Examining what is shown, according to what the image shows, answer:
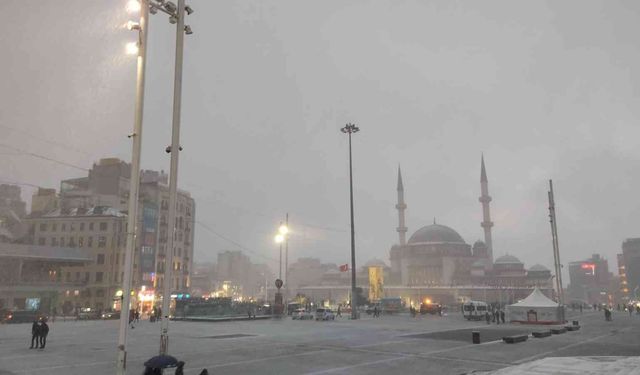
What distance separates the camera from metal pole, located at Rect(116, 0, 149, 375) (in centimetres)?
1048

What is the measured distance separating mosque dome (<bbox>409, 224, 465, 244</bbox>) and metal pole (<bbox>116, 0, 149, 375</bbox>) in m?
160

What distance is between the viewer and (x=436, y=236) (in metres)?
166

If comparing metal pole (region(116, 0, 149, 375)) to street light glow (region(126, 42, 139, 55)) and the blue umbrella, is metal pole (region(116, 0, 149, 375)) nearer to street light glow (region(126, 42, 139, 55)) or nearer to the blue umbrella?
street light glow (region(126, 42, 139, 55))

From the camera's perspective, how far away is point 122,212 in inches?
3514

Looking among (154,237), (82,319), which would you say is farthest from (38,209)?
(82,319)

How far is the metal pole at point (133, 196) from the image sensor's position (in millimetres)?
10477

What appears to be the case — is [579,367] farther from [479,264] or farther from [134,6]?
[479,264]

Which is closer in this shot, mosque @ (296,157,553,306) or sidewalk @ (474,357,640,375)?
sidewalk @ (474,357,640,375)

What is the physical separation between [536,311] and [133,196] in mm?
45033

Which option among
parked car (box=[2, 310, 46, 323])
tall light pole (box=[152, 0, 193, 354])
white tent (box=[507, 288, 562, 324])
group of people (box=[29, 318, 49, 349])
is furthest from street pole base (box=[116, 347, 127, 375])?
white tent (box=[507, 288, 562, 324])

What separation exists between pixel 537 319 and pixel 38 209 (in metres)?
84.3

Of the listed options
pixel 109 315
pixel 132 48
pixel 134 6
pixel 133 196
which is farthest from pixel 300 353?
pixel 109 315

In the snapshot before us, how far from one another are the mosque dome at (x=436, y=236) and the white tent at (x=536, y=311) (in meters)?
117

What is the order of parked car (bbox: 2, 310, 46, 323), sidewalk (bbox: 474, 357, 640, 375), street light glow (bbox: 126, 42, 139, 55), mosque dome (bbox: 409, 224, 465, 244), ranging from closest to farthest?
1. street light glow (bbox: 126, 42, 139, 55)
2. sidewalk (bbox: 474, 357, 640, 375)
3. parked car (bbox: 2, 310, 46, 323)
4. mosque dome (bbox: 409, 224, 465, 244)
